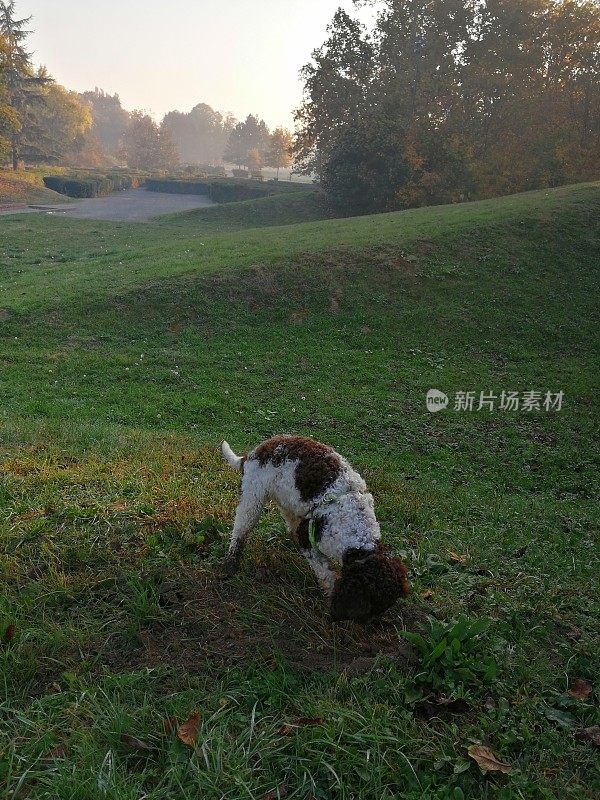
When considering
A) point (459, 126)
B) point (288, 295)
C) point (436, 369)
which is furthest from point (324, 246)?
point (459, 126)

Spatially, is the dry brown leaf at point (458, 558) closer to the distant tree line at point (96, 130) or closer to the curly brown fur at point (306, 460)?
the curly brown fur at point (306, 460)

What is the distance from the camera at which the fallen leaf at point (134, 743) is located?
9.32 feet

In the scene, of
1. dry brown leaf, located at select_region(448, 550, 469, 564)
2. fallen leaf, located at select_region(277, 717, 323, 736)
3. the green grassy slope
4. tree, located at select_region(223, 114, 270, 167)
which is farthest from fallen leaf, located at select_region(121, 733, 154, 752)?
tree, located at select_region(223, 114, 270, 167)

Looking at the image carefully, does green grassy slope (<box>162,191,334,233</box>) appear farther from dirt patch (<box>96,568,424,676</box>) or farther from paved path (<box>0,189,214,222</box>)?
dirt patch (<box>96,568,424,676</box>)

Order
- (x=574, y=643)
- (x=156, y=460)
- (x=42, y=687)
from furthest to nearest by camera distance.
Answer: (x=156, y=460) → (x=574, y=643) → (x=42, y=687)

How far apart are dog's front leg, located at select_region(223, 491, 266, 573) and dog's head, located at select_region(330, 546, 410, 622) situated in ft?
2.94

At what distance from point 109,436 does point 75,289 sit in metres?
8.05

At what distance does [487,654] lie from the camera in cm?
344

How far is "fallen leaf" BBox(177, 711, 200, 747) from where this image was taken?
282 cm

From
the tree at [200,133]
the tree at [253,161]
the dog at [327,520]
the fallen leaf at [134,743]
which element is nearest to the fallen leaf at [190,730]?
the fallen leaf at [134,743]

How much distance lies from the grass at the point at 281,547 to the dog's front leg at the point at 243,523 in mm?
164

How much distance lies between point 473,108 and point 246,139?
8181 centimetres

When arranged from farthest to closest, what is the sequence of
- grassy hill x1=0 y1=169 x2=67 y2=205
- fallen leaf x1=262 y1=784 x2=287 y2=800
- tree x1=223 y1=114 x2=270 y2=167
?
tree x1=223 y1=114 x2=270 y2=167
grassy hill x1=0 y1=169 x2=67 y2=205
fallen leaf x1=262 y1=784 x2=287 y2=800

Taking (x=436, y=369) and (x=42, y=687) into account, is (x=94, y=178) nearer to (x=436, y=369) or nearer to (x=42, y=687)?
(x=436, y=369)
